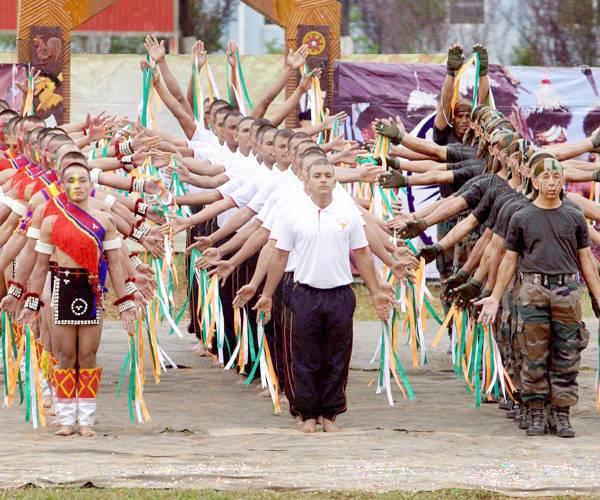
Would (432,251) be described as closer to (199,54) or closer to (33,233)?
(33,233)

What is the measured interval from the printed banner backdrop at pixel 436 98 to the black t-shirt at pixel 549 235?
707cm

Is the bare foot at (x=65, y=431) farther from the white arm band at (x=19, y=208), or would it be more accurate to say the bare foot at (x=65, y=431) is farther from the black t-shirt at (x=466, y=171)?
the black t-shirt at (x=466, y=171)

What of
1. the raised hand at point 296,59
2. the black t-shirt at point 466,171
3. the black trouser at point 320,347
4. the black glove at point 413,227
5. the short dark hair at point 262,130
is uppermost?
the raised hand at point 296,59

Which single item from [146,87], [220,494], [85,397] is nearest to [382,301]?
[85,397]

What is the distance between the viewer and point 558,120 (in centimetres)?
1739

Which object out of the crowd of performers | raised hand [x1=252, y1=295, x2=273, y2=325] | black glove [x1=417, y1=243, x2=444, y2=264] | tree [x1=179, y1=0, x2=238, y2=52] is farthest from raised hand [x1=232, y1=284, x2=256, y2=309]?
tree [x1=179, y1=0, x2=238, y2=52]

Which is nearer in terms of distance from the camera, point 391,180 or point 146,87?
point 391,180

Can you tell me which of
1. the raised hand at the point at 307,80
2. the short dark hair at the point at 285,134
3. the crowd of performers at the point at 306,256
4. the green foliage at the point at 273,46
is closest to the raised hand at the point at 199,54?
the raised hand at the point at 307,80

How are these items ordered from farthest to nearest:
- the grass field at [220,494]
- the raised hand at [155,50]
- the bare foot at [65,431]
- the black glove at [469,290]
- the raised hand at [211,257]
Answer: the raised hand at [155,50]
the raised hand at [211,257]
the black glove at [469,290]
the bare foot at [65,431]
the grass field at [220,494]

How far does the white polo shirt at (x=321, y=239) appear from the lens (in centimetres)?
994

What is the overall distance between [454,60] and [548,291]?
2952 millimetres

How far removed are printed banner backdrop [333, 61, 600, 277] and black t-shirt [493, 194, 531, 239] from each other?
6.73 meters

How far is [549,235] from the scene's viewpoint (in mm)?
9938

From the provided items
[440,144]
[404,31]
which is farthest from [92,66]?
[404,31]
